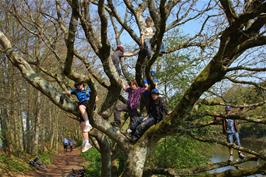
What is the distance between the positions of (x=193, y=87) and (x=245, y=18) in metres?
1.81

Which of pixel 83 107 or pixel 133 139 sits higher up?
pixel 83 107

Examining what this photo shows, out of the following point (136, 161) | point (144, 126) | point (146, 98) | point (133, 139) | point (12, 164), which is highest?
point (146, 98)

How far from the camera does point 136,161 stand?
7.92 metres

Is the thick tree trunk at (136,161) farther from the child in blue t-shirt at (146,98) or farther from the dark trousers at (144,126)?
the child in blue t-shirt at (146,98)

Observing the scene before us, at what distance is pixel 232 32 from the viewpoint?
5785mm

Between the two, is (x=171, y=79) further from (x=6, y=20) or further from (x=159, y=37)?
(x=6, y=20)

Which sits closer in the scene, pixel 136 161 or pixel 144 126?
pixel 136 161

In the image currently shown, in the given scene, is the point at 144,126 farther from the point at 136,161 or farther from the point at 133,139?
the point at 136,161

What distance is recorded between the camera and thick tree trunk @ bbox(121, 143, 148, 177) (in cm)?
789

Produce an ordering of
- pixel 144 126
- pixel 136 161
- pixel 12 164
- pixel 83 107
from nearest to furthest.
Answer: pixel 83 107 → pixel 136 161 → pixel 144 126 → pixel 12 164

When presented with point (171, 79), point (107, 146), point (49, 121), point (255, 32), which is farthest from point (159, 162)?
point (49, 121)

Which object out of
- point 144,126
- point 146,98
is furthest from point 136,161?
point 146,98

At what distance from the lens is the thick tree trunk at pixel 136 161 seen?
789cm

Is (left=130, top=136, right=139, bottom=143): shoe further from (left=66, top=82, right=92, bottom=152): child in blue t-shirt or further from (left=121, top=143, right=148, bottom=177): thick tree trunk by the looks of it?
(left=66, top=82, right=92, bottom=152): child in blue t-shirt
